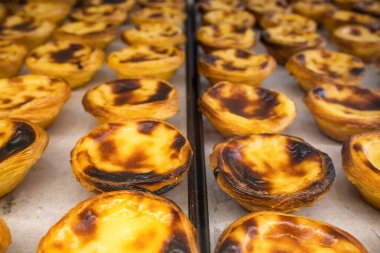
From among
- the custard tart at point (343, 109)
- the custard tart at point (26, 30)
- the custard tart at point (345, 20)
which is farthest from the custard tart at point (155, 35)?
the custard tart at point (345, 20)

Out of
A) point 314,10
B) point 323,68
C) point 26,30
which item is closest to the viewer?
point 323,68

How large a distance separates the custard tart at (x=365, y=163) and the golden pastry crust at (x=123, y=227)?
38.2 inches

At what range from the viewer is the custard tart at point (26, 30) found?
367 centimetres

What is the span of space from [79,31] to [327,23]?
2700 millimetres

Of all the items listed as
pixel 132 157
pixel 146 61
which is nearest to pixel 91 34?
pixel 146 61

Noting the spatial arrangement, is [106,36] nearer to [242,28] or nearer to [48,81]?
[48,81]

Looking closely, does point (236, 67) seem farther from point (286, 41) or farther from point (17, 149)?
point (17, 149)

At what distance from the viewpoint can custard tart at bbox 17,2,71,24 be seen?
4215 mm

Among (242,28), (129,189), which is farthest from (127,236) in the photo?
(242,28)

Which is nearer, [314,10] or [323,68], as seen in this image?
[323,68]

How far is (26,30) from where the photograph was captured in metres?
3.81

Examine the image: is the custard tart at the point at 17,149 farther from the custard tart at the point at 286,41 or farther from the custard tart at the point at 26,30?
the custard tart at the point at 286,41

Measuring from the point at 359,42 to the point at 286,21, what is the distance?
0.95 metres

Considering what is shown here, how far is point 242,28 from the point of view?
4.03 meters
